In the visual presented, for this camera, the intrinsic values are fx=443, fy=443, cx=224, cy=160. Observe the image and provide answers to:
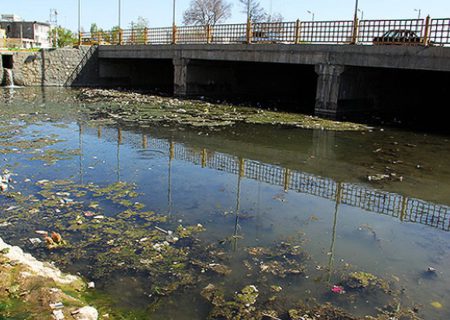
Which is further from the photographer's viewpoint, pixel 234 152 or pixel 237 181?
pixel 234 152

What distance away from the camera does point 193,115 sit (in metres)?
15.7

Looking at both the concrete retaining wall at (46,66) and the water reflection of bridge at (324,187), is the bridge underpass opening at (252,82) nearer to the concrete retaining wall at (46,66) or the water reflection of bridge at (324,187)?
the concrete retaining wall at (46,66)

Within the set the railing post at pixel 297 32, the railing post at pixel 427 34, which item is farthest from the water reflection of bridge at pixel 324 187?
Result: the railing post at pixel 297 32

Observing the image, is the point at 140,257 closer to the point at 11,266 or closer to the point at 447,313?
the point at 11,266

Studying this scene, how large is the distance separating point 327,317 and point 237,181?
4016mm

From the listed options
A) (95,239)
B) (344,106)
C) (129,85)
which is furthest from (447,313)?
(129,85)

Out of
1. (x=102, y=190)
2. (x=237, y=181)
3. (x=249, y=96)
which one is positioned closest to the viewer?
(x=102, y=190)

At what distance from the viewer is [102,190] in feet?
21.6

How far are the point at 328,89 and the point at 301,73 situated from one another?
11515mm

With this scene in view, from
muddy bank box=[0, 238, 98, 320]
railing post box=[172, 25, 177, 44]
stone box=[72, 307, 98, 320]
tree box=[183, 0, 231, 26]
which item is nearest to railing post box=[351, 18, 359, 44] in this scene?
railing post box=[172, 25, 177, 44]

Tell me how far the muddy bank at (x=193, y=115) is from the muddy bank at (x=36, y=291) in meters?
9.44

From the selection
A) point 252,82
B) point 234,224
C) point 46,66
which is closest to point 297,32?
point 252,82

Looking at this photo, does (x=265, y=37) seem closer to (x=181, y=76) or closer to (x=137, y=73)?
(x=181, y=76)

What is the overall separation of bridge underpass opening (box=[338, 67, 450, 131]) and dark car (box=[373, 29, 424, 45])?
155 cm
